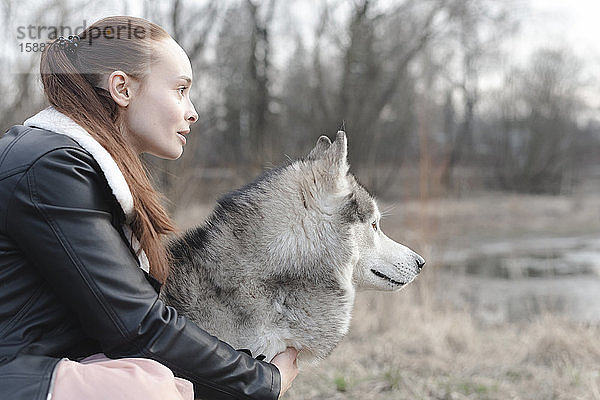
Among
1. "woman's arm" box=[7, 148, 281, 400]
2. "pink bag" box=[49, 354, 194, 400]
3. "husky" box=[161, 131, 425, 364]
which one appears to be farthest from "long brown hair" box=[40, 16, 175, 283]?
"pink bag" box=[49, 354, 194, 400]

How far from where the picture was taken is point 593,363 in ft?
17.6

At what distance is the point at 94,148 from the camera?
1.72 metres

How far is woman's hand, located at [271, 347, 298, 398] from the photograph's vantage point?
6.97ft

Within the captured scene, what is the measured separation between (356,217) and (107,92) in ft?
3.34

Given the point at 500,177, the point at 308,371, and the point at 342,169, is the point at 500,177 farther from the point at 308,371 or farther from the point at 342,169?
the point at 342,169

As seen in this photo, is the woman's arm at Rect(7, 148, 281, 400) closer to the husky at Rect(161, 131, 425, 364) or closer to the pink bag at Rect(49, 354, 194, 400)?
the pink bag at Rect(49, 354, 194, 400)

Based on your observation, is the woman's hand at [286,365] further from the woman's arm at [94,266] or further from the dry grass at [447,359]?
the dry grass at [447,359]

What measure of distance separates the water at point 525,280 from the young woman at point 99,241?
6385 millimetres

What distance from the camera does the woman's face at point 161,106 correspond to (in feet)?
6.52

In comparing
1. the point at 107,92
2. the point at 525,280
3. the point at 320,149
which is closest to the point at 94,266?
the point at 107,92

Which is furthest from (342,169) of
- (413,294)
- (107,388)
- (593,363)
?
(413,294)

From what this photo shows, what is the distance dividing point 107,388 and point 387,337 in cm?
506

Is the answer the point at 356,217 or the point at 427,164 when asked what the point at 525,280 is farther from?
the point at 356,217

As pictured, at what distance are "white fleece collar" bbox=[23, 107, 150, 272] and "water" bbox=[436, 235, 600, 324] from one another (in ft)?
21.7
